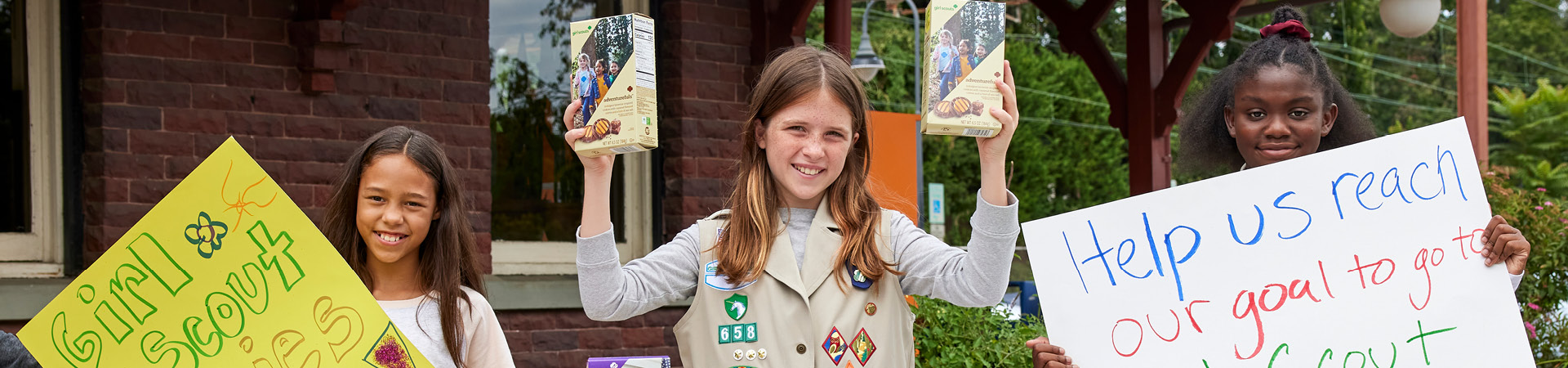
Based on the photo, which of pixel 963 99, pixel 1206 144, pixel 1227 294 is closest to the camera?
pixel 963 99

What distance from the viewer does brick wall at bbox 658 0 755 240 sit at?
18.6 ft

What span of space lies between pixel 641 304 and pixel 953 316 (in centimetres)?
249

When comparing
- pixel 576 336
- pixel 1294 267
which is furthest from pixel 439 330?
pixel 576 336

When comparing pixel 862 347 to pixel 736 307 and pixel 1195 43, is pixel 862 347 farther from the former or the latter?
pixel 1195 43

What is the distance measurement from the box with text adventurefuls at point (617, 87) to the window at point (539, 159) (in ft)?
11.6

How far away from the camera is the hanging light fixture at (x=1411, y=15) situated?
736cm

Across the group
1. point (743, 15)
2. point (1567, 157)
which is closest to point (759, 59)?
point (743, 15)

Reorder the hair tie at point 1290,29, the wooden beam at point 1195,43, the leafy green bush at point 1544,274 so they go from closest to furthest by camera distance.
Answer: the hair tie at point 1290,29 < the leafy green bush at point 1544,274 < the wooden beam at point 1195,43

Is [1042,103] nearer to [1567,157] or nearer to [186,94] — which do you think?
[1567,157]

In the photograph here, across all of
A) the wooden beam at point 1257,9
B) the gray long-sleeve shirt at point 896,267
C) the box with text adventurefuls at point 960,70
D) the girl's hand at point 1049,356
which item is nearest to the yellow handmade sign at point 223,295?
the gray long-sleeve shirt at point 896,267

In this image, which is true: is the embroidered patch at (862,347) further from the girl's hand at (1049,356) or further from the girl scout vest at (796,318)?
the girl's hand at (1049,356)

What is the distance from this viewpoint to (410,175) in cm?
238

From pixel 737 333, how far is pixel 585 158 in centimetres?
38

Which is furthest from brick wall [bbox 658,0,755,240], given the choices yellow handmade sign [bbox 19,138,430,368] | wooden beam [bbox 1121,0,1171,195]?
yellow handmade sign [bbox 19,138,430,368]
